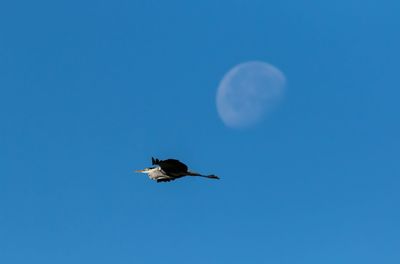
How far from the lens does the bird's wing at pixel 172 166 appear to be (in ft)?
152

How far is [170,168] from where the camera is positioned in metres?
47.3

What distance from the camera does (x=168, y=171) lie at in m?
47.9

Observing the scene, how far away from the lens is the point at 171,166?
47.0 meters

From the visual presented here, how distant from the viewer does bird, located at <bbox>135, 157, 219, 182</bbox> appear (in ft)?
152

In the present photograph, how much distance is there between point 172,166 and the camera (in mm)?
47000

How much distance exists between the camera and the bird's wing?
4619 cm

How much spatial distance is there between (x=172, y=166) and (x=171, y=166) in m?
0.09

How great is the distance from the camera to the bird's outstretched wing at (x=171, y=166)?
4605 cm

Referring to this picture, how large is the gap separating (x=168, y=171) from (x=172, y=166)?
1.13m

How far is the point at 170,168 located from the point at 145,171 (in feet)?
21.4

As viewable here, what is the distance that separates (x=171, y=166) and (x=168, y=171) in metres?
1.13

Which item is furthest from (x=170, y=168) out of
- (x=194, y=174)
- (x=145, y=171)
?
(x=145, y=171)

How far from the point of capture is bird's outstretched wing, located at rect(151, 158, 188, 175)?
46.0 meters

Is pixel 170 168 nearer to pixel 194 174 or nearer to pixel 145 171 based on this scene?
pixel 194 174
